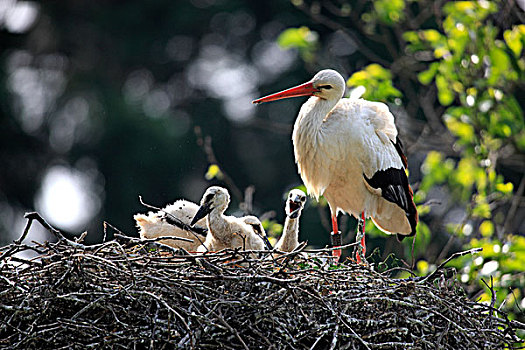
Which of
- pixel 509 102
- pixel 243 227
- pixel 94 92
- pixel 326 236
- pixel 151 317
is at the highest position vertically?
pixel 151 317

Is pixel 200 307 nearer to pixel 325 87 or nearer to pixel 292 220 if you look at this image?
pixel 292 220

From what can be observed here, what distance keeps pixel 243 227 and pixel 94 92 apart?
Result: 11076mm

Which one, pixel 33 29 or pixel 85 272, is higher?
pixel 85 272

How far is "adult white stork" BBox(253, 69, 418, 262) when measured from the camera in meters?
5.10

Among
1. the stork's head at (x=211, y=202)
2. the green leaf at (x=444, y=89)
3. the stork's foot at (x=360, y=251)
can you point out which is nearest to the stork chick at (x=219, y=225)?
the stork's head at (x=211, y=202)

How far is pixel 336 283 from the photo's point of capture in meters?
3.55

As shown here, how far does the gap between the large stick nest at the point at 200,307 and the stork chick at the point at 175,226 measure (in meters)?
1.01

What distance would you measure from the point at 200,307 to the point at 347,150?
6.77ft

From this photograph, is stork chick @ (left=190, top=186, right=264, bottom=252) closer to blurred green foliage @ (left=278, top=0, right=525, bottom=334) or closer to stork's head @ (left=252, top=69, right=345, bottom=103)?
stork's head @ (left=252, top=69, right=345, bottom=103)

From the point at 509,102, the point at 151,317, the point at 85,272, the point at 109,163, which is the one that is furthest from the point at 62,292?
the point at 109,163

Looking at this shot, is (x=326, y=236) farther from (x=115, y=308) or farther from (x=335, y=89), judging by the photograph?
(x=115, y=308)

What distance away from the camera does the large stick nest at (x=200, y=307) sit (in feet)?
10.5

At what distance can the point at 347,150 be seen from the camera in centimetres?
511

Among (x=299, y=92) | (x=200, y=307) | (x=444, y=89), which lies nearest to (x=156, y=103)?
(x=444, y=89)
